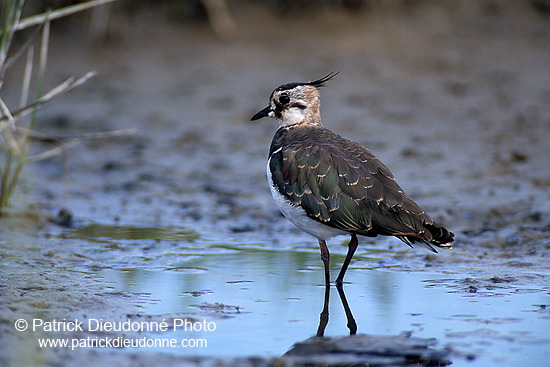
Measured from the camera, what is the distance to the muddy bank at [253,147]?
628cm

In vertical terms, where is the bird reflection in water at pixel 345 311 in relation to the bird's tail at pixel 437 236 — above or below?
below

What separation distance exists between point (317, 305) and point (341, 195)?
0.79 meters

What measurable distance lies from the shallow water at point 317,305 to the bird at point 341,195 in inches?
13.6

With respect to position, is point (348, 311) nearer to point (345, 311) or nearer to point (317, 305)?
point (345, 311)

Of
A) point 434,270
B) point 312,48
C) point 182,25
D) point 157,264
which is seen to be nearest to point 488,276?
point 434,270

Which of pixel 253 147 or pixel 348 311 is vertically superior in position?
pixel 253 147

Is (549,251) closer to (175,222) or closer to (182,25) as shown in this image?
(175,222)

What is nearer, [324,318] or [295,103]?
[324,318]

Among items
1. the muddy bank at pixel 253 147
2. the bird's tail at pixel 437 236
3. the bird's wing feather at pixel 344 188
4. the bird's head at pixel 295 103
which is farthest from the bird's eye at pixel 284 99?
the bird's tail at pixel 437 236

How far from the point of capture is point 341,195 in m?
5.68

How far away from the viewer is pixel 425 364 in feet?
13.7

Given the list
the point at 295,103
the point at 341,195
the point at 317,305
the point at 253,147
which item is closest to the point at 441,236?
the point at 341,195

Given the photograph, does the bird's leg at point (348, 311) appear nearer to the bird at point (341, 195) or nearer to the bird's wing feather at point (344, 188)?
the bird at point (341, 195)

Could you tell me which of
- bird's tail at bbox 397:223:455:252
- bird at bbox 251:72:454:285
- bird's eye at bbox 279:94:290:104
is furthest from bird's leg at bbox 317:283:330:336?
bird's eye at bbox 279:94:290:104
